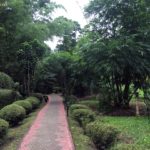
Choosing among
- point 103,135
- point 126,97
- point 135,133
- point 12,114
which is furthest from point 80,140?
point 126,97

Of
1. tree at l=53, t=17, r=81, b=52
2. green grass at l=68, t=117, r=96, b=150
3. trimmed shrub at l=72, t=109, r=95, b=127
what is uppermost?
tree at l=53, t=17, r=81, b=52

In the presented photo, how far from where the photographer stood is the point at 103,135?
9.04 meters

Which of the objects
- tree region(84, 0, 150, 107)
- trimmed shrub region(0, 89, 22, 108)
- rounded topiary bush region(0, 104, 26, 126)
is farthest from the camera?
trimmed shrub region(0, 89, 22, 108)

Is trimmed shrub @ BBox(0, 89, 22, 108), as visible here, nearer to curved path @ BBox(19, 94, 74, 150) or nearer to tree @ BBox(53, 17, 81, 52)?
curved path @ BBox(19, 94, 74, 150)

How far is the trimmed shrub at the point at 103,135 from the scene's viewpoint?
29.4ft

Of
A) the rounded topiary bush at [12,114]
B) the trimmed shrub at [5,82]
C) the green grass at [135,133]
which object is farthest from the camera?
the trimmed shrub at [5,82]

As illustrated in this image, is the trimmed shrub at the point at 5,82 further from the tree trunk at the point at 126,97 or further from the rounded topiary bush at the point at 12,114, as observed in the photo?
the rounded topiary bush at the point at 12,114

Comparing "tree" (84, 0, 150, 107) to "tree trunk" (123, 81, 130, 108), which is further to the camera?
"tree trunk" (123, 81, 130, 108)

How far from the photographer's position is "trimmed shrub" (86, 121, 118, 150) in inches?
353

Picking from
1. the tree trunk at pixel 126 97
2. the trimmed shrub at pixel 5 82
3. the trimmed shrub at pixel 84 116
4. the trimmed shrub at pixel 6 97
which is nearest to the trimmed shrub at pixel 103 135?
the trimmed shrub at pixel 84 116

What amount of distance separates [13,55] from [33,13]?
4383 mm

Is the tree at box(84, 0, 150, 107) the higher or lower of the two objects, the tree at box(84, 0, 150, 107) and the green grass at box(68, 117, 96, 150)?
the higher

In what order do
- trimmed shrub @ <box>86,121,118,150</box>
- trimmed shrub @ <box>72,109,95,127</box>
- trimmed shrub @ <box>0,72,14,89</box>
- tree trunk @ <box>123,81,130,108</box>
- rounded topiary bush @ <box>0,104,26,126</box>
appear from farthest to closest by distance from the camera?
trimmed shrub @ <box>0,72,14,89</box> < tree trunk @ <box>123,81,130,108</box> < rounded topiary bush @ <box>0,104,26,126</box> < trimmed shrub @ <box>72,109,95,127</box> < trimmed shrub @ <box>86,121,118,150</box>

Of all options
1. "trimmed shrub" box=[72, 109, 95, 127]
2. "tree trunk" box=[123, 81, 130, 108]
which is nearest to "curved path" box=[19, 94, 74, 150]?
"trimmed shrub" box=[72, 109, 95, 127]
